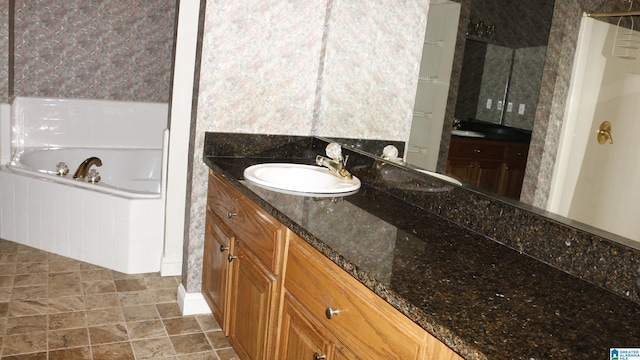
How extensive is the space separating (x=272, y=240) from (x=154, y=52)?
3.05 meters

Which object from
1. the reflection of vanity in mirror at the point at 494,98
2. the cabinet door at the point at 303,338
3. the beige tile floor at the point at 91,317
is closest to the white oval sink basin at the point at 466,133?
the reflection of vanity in mirror at the point at 494,98

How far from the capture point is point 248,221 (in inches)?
76.5

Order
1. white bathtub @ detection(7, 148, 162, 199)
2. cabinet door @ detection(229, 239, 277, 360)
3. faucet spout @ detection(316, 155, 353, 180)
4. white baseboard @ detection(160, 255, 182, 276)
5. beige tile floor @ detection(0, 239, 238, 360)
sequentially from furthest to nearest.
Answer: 1. white bathtub @ detection(7, 148, 162, 199)
2. white baseboard @ detection(160, 255, 182, 276)
3. beige tile floor @ detection(0, 239, 238, 360)
4. faucet spout @ detection(316, 155, 353, 180)
5. cabinet door @ detection(229, 239, 277, 360)

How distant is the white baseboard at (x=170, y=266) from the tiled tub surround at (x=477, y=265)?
129cm

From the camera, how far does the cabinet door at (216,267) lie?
7.23ft

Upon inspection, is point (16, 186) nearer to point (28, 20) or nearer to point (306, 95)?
point (28, 20)

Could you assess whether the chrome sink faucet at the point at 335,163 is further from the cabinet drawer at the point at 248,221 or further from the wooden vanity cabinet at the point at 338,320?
the wooden vanity cabinet at the point at 338,320

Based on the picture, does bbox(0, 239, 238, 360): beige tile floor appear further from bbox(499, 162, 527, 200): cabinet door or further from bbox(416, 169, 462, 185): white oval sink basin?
bbox(499, 162, 527, 200): cabinet door

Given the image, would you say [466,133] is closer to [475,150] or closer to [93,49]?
[475,150]

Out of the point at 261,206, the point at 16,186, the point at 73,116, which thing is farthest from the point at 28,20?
the point at 261,206

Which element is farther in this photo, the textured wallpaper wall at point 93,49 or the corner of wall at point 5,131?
the textured wallpaper wall at point 93,49

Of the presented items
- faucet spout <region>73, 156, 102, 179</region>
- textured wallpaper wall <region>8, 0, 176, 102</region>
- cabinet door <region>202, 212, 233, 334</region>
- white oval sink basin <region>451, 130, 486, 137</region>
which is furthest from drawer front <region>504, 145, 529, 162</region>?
textured wallpaper wall <region>8, 0, 176, 102</region>

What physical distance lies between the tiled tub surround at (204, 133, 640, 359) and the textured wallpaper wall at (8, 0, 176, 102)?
2.67 metres

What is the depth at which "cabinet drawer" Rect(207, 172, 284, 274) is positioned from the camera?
1.73 m
